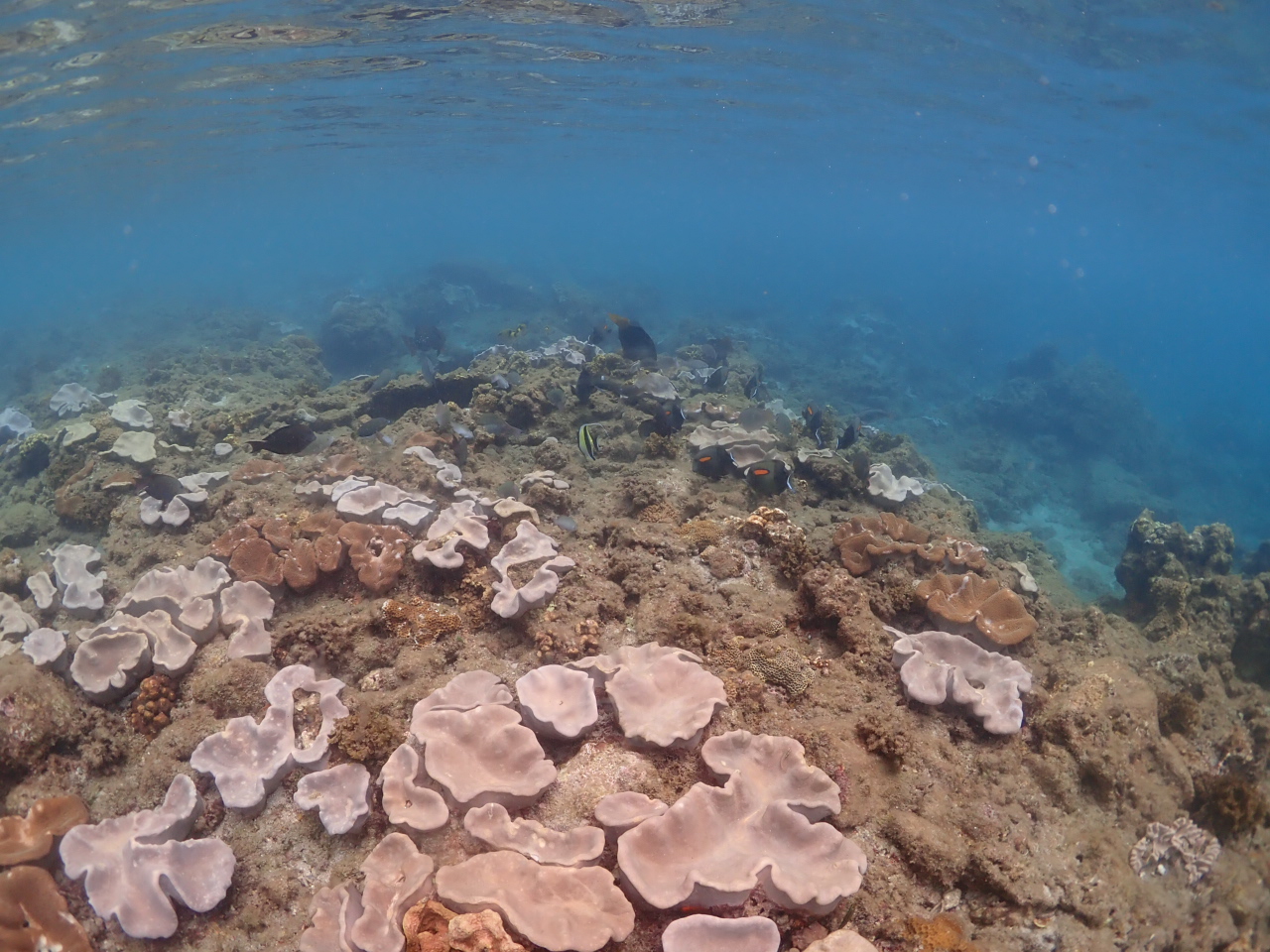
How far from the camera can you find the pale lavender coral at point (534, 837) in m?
3.36

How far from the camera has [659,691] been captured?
4520 mm

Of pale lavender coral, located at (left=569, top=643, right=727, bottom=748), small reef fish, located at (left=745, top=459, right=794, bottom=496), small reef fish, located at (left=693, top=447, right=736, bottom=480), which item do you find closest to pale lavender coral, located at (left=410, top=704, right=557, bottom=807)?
pale lavender coral, located at (left=569, top=643, right=727, bottom=748)

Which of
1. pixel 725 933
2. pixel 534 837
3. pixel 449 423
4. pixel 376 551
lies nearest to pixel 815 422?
pixel 449 423

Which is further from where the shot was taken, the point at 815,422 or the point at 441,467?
the point at 815,422

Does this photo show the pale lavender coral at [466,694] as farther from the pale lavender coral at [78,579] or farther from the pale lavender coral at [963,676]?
the pale lavender coral at [78,579]

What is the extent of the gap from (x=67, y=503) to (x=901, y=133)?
43.0 metres

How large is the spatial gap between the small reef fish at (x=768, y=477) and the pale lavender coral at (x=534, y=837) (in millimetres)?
5457

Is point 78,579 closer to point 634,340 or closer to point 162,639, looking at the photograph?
point 162,639

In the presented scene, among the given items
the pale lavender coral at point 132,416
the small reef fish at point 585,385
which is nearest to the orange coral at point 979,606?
the small reef fish at point 585,385

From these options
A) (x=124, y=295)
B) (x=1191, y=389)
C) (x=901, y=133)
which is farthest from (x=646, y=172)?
(x=1191, y=389)

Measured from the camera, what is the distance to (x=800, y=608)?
600 cm

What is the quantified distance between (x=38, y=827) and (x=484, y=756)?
290 cm

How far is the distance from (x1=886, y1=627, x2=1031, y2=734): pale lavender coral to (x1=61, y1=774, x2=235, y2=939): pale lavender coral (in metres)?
4.98

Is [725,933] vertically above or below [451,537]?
above
